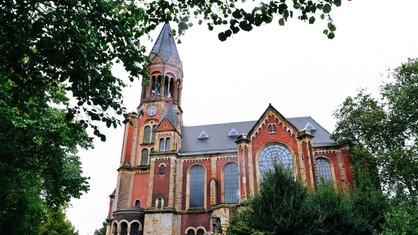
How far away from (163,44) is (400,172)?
1367 inches

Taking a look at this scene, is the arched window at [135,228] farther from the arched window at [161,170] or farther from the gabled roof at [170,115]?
the gabled roof at [170,115]

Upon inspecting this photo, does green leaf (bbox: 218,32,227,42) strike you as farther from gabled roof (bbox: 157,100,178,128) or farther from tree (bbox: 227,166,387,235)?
gabled roof (bbox: 157,100,178,128)

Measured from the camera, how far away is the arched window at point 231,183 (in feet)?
104

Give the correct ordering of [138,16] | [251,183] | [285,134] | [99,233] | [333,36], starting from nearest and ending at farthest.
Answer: [333,36] < [138,16] < [251,183] < [285,134] < [99,233]

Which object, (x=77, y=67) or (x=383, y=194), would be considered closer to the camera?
(x=77, y=67)

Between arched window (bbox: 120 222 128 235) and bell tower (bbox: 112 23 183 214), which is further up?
bell tower (bbox: 112 23 183 214)

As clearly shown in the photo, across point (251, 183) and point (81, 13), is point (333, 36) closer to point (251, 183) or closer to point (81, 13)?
point (81, 13)

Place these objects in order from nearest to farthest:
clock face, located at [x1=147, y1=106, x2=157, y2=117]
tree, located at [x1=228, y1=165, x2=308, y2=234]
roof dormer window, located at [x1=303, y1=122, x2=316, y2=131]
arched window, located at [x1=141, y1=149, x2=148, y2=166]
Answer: tree, located at [x1=228, y1=165, x2=308, y2=234] → roof dormer window, located at [x1=303, y1=122, x2=316, y2=131] → arched window, located at [x1=141, y1=149, x2=148, y2=166] → clock face, located at [x1=147, y1=106, x2=157, y2=117]

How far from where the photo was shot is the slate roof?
34406 millimetres

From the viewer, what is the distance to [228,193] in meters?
→ 32.1

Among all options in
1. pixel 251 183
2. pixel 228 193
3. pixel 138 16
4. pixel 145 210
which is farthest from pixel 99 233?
pixel 138 16

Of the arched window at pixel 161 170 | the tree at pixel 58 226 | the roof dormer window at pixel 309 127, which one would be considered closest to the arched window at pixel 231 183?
the arched window at pixel 161 170

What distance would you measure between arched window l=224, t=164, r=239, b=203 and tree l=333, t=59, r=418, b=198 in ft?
38.3

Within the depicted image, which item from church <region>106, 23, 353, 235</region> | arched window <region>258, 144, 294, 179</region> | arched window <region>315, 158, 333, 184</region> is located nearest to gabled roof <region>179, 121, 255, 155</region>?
church <region>106, 23, 353, 235</region>
